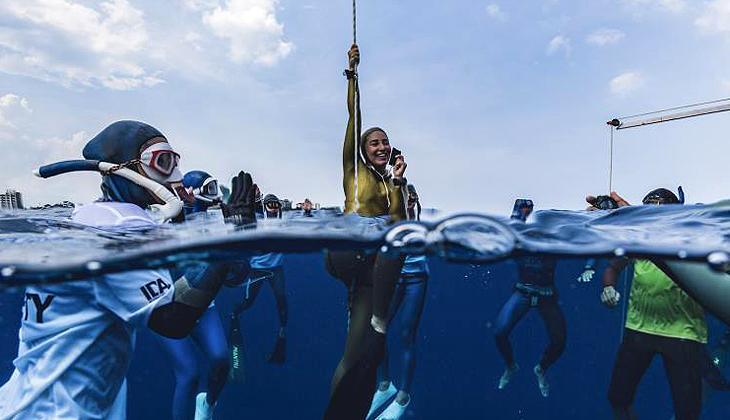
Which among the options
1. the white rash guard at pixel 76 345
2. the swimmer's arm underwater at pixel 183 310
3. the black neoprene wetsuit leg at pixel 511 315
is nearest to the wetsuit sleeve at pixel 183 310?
the swimmer's arm underwater at pixel 183 310

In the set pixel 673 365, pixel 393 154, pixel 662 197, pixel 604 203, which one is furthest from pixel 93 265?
pixel 604 203

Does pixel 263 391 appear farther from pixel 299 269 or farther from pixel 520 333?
pixel 520 333

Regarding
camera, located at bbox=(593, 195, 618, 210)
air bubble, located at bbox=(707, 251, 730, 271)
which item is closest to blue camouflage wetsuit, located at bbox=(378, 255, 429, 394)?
air bubble, located at bbox=(707, 251, 730, 271)

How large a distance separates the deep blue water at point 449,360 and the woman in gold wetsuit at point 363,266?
9.48 m

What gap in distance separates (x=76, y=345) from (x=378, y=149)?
3414 millimetres

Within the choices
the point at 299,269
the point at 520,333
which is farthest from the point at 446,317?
the point at 299,269

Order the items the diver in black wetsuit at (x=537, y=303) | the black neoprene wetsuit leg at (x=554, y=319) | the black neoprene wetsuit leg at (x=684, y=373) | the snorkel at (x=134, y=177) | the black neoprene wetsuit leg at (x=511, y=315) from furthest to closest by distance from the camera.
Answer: the black neoprene wetsuit leg at (x=511, y=315) < the black neoprene wetsuit leg at (x=554, y=319) < the diver in black wetsuit at (x=537, y=303) < the black neoprene wetsuit leg at (x=684, y=373) < the snorkel at (x=134, y=177)

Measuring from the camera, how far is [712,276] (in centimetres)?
282

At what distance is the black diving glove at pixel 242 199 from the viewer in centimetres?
392

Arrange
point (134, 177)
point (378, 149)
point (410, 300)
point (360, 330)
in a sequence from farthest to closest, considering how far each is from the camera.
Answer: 1. point (410, 300)
2. point (378, 149)
3. point (360, 330)
4. point (134, 177)

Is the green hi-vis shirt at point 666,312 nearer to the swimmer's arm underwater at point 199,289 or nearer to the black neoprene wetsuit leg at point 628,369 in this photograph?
the black neoprene wetsuit leg at point 628,369

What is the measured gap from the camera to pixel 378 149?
486cm

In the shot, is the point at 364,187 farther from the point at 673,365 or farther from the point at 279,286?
the point at 279,286

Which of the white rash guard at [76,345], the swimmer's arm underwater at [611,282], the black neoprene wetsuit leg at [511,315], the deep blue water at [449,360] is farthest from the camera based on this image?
the deep blue water at [449,360]
